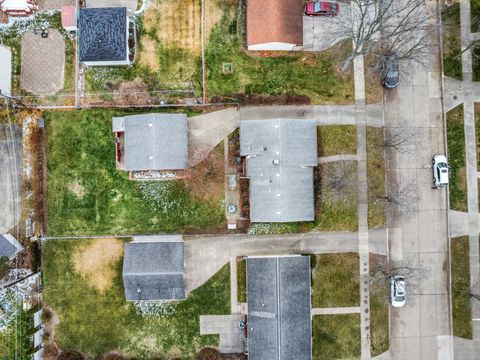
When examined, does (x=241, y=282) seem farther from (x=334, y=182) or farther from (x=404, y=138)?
(x=404, y=138)

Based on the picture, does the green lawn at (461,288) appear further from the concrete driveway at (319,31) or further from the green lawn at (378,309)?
the concrete driveway at (319,31)

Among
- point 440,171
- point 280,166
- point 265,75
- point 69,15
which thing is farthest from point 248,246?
point 69,15

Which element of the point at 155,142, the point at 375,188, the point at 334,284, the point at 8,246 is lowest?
the point at 334,284

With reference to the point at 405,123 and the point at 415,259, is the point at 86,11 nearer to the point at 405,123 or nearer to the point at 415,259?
the point at 405,123

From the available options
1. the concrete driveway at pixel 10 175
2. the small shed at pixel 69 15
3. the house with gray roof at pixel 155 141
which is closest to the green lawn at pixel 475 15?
the house with gray roof at pixel 155 141

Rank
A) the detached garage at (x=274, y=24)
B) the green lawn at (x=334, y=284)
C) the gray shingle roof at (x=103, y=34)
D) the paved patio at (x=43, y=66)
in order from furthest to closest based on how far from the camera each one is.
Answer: the paved patio at (x=43, y=66) < the green lawn at (x=334, y=284) < the gray shingle roof at (x=103, y=34) < the detached garage at (x=274, y=24)

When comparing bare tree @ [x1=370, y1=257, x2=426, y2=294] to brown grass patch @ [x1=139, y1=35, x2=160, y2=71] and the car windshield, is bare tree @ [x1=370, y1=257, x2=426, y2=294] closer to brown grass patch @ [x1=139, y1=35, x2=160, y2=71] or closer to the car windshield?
the car windshield

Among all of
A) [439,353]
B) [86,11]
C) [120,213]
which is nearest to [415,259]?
[439,353]
